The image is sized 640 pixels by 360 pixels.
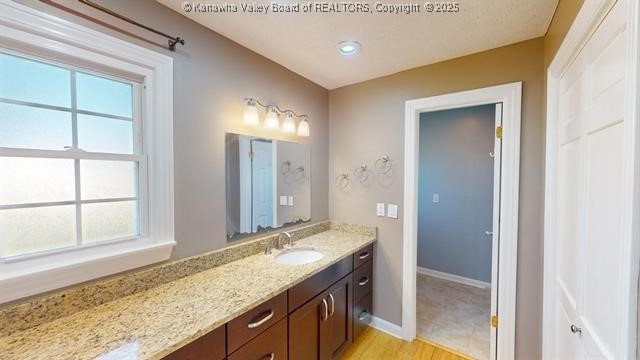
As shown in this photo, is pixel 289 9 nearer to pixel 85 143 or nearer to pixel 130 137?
pixel 130 137

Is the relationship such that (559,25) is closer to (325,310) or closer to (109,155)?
(325,310)

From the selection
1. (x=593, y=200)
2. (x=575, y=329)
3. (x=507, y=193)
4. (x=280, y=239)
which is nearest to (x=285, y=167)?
(x=280, y=239)

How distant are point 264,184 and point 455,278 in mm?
2918

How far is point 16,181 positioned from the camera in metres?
1.02

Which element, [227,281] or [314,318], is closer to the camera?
[227,281]

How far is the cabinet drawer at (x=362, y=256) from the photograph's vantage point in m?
2.11

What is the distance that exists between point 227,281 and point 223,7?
Answer: 5.01 ft

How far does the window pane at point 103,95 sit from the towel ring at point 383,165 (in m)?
1.87

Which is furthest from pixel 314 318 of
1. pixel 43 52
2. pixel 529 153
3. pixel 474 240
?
pixel 474 240

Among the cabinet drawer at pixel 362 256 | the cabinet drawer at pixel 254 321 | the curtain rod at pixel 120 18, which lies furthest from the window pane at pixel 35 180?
the cabinet drawer at pixel 362 256

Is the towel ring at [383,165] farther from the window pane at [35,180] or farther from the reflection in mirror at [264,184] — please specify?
the window pane at [35,180]

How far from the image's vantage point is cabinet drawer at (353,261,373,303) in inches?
83.7

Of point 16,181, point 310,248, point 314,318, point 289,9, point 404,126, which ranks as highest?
point 289,9

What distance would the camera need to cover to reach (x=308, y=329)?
1.61m
